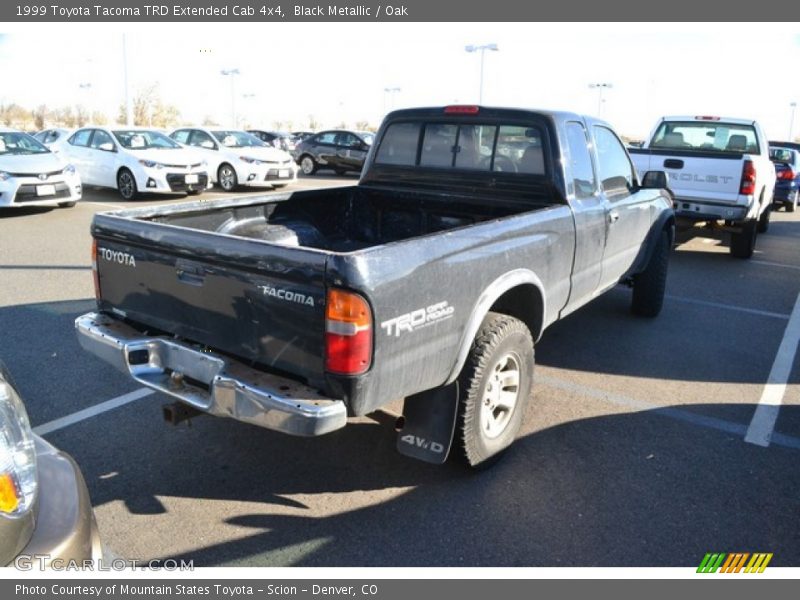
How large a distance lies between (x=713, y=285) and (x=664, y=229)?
2320 mm

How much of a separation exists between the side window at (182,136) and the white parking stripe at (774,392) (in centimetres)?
1523

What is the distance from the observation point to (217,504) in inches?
134

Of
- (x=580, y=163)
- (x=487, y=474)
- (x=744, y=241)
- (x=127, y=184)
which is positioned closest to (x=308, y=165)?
(x=127, y=184)

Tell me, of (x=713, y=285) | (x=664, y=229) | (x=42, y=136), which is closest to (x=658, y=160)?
(x=713, y=285)

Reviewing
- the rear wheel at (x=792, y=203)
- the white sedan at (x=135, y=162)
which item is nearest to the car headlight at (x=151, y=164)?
the white sedan at (x=135, y=162)

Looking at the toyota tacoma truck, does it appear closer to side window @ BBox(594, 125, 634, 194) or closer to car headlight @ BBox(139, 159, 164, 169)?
side window @ BBox(594, 125, 634, 194)

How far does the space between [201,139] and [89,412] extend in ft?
47.8

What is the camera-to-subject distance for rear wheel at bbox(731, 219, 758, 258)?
10070 mm

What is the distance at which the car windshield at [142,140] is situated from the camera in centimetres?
1471

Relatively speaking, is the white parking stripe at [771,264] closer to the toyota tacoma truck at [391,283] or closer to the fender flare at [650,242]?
the fender flare at [650,242]

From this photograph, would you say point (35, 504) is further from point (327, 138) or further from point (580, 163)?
point (327, 138)

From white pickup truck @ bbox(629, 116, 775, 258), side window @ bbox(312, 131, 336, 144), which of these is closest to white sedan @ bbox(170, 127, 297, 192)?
side window @ bbox(312, 131, 336, 144)

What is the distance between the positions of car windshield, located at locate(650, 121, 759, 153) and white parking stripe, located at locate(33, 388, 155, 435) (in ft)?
28.3

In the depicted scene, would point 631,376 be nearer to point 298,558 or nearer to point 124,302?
point 298,558
